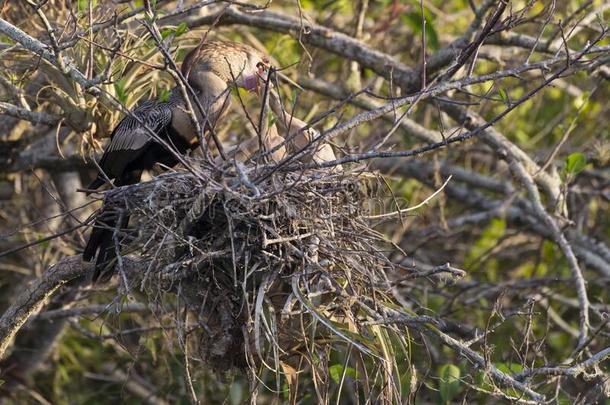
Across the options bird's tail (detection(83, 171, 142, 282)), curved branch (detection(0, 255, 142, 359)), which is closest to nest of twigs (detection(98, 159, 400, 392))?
bird's tail (detection(83, 171, 142, 282))

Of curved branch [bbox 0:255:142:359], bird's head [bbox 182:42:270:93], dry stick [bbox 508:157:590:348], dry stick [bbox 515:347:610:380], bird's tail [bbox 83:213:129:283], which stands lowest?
dry stick [bbox 515:347:610:380]

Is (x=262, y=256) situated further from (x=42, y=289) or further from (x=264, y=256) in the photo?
(x=42, y=289)

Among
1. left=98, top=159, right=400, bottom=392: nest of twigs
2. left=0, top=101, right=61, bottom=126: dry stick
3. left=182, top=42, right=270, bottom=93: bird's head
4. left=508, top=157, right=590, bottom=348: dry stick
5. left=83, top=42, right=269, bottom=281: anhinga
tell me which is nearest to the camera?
left=98, top=159, right=400, bottom=392: nest of twigs

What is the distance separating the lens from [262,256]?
10.7 feet

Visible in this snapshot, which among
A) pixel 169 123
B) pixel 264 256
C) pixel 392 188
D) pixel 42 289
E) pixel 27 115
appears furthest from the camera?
pixel 392 188

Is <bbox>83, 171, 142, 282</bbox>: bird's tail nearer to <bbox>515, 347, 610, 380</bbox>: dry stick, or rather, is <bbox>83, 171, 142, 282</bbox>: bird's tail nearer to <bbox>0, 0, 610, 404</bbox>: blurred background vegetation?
<bbox>0, 0, 610, 404</bbox>: blurred background vegetation

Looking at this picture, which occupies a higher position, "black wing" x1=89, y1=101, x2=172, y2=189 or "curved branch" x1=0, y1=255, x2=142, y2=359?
"black wing" x1=89, y1=101, x2=172, y2=189

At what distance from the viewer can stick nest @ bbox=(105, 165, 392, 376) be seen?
3189 millimetres

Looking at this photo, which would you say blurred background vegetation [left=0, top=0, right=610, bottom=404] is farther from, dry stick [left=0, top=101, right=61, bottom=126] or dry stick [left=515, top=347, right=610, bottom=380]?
dry stick [left=515, top=347, right=610, bottom=380]

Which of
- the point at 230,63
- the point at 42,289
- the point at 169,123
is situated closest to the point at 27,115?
the point at 169,123

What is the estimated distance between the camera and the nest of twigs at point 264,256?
3189mm

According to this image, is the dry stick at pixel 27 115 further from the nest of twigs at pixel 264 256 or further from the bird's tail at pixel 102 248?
the nest of twigs at pixel 264 256

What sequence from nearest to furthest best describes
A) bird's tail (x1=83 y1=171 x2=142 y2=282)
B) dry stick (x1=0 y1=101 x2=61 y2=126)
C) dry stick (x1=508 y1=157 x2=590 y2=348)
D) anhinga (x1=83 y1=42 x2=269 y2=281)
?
bird's tail (x1=83 y1=171 x2=142 y2=282), dry stick (x1=0 y1=101 x2=61 y2=126), anhinga (x1=83 y1=42 x2=269 y2=281), dry stick (x1=508 y1=157 x2=590 y2=348)

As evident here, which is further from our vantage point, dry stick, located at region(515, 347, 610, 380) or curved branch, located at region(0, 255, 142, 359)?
curved branch, located at region(0, 255, 142, 359)
